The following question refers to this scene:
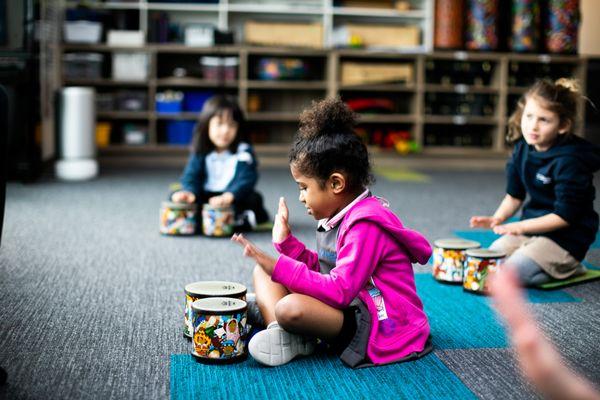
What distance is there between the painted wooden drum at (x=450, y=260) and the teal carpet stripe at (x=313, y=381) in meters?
0.80

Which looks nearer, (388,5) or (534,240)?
(534,240)

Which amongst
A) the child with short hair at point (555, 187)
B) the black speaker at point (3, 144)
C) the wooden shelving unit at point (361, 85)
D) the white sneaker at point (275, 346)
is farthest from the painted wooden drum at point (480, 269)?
the wooden shelving unit at point (361, 85)

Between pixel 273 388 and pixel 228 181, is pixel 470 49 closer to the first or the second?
pixel 228 181

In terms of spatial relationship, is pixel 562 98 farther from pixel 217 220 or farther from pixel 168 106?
pixel 168 106

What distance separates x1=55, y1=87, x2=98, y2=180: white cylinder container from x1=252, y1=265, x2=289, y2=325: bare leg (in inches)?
137

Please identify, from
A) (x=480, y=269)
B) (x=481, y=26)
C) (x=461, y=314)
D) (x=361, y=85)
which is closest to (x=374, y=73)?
(x=361, y=85)

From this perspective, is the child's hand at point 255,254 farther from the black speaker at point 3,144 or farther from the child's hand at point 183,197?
the child's hand at point 183,197

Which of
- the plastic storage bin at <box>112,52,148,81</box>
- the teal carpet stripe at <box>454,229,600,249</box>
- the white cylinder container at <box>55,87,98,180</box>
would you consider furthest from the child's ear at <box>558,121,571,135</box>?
the plastic storage bin at <box>112,52,148,81</box>

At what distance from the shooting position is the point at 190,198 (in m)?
3.44

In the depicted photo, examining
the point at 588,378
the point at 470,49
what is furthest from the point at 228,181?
the point at 470,49

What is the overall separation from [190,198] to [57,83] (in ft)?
10.2

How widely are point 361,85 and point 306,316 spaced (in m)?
4.83

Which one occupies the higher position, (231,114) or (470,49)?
(470,49)

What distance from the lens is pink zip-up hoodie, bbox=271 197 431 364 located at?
67.7 inches
